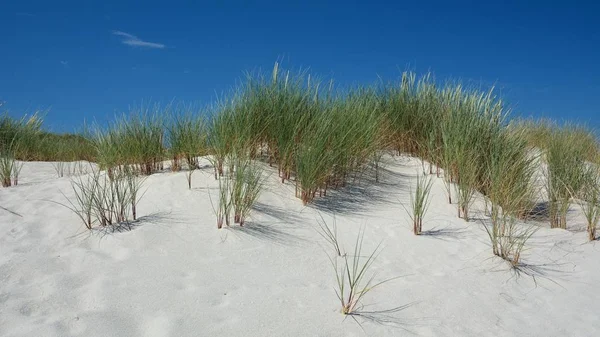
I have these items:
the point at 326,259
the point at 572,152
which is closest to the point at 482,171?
the point at 572,152

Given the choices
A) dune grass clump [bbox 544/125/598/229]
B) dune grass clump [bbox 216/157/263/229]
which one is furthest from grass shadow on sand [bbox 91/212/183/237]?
dune grass clump [bbox 544/125/598/229]

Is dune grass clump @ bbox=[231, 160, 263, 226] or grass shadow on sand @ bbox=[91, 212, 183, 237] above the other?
dune grass clump @ bbox=[231, 160, 263, 226]

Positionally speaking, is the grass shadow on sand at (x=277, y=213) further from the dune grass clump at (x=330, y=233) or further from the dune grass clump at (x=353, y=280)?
A: the dune grass clump at (x=353, y=280)

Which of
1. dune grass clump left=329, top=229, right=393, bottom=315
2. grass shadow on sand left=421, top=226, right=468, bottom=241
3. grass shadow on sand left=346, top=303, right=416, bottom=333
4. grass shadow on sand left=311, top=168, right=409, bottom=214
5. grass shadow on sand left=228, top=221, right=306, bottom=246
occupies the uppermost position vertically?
grass shadow on sand left=311, top=168, right=409, bottom=214

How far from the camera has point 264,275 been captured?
10.3ft

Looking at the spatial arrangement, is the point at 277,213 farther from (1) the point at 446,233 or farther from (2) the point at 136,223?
(1) the point at 446,233

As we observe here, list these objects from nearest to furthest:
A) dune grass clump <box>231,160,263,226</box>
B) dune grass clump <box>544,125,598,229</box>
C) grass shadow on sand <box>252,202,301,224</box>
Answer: dune grass clump <box>231,160,263,226</box>
grass shadow on sand <box>252,202,301,224</box>
dune grass clump <box>544,125,598,229</box>

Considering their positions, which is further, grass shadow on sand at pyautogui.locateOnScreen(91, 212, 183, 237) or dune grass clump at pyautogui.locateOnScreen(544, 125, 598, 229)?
dune grass clump at pyautogui.locateOnScreen(544, 125, 598, 229)

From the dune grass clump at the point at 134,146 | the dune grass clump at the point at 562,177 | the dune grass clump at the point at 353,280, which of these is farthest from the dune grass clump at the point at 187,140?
the dune grass clump at the point at 562,177

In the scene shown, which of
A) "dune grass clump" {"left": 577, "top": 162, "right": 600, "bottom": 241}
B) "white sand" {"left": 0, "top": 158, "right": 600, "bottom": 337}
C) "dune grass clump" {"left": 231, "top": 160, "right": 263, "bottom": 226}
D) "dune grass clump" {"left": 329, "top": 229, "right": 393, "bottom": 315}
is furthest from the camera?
"dune grass clump" {"left": 577, "top": 162, "right": 600, "bottom": 241}

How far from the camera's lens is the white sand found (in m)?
2.60

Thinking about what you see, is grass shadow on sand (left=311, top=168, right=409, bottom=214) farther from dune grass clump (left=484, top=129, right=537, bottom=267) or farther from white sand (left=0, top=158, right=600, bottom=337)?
dune grass clump (left=484, top=129, right=537, bottom=267)

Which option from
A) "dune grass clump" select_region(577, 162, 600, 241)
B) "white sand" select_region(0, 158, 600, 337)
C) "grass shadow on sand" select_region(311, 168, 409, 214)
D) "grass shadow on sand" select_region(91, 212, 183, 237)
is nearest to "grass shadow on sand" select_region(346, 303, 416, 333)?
"white sand" select_region(0, 158, 600, 337)

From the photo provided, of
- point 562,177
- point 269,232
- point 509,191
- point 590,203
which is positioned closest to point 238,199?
point 269,232
